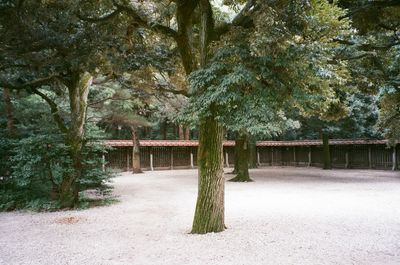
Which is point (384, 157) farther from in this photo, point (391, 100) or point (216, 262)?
point (216, 262)

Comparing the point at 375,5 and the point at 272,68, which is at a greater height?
the point at 375,5

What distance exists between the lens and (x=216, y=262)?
5.02 meters

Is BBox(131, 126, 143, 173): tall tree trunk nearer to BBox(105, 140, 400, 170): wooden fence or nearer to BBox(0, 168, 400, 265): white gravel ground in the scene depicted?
BBox(105, 140, 400, 170): wooden fence

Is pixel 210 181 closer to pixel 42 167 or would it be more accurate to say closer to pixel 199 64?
pixel 199 64

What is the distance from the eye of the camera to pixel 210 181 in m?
6.61

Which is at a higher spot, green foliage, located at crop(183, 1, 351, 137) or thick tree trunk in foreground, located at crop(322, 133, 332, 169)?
green foliage, located at crop(183, 1, 351, 137)

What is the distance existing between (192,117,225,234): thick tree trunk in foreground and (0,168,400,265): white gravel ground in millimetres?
259

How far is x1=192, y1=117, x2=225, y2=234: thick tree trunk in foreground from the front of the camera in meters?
6.62

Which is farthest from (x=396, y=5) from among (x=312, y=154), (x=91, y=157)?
(x=312, y=154)

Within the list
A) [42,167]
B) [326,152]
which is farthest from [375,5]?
[326,152]

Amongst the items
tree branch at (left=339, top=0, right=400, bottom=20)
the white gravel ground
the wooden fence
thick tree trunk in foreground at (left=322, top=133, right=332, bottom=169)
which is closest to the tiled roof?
the wooden fence

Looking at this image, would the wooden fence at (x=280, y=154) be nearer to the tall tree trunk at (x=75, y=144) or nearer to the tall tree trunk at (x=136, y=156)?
the tall tree trunk at (x=136, y=156)

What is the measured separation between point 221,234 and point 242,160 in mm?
12162

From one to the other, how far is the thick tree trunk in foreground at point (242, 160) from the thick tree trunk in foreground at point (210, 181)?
417 inches
